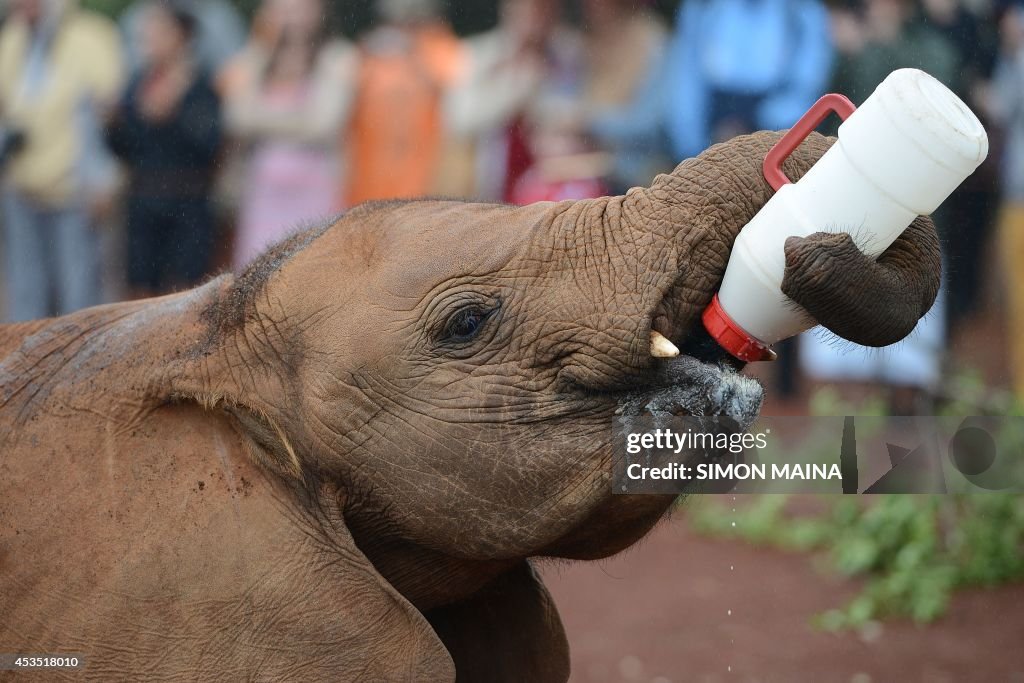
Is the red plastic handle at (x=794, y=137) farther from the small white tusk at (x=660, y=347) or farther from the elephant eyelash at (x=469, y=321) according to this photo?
the elephant eyelash at (x=469, y=321)

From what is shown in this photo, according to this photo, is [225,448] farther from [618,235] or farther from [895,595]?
[895,595]

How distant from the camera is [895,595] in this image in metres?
8.52

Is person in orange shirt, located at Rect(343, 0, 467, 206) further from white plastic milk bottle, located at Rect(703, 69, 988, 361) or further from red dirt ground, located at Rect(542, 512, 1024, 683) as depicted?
white plastic milk bottle, located at Rect(703, 69, 988, 361)

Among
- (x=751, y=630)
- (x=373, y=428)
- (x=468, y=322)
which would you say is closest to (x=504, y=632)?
(x=373, y=428)

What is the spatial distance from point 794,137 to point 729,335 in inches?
21.2

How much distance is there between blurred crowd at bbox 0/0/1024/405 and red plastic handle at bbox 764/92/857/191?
7175 mm

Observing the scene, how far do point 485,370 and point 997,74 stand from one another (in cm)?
841

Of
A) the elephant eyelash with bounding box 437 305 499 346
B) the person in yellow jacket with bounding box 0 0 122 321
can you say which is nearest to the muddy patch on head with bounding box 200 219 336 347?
the elephant eyelash with bounding box 437 305 499 346

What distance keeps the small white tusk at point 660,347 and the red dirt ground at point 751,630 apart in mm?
4150

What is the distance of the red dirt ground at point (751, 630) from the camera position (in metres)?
7.72

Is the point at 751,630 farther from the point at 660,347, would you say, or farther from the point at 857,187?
the point at 857,187

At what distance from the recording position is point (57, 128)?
12148mm

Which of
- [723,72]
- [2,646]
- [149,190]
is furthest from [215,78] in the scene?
[2,646]

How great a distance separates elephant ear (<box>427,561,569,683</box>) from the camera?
4.81m
